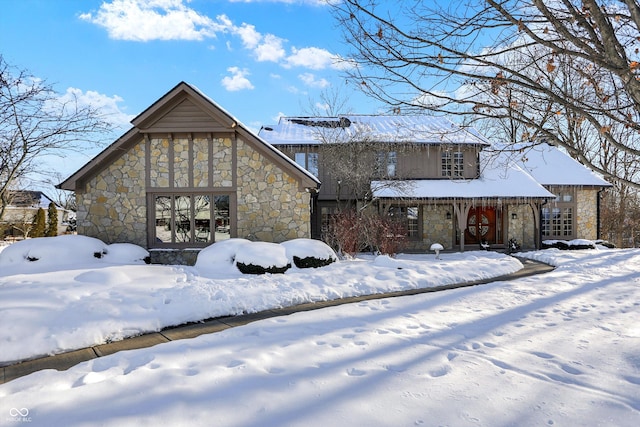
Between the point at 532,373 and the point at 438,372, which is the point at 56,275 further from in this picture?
the point at 532,373

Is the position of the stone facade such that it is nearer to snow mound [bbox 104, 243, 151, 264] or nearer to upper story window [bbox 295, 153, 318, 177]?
snow mound [bbox 104, 243, 151, 264]

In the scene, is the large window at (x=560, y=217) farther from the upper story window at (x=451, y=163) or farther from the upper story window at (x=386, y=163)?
the upper story window at (x=386, y=163)

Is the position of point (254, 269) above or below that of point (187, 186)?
below

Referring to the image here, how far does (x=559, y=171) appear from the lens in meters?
18.4

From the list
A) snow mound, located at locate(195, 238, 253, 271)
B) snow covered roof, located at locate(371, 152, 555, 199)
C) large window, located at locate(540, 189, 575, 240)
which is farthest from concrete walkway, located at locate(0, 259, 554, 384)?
large window, located at locate(540, 189, 575, 240)

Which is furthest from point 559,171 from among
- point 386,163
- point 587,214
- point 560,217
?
point 386,163

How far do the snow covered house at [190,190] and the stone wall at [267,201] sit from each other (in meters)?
0.03

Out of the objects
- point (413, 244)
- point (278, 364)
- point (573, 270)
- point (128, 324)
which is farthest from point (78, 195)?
point (573, 270)

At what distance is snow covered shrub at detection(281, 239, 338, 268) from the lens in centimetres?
905

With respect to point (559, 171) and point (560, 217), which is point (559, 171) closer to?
point (559, 171)

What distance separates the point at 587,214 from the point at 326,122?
46.9ft

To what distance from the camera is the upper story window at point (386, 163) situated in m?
16.3

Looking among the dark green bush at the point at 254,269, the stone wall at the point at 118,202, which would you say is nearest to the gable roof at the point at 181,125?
the stone wall at the point at 118,202
